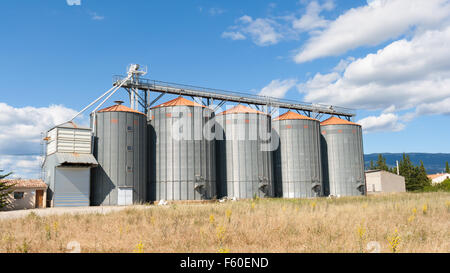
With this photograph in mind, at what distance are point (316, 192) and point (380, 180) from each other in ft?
65.7

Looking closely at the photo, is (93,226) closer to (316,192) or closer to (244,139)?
(244,139)

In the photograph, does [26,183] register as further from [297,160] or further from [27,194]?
[297,160]

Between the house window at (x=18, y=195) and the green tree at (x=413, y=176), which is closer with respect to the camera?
the house window at (x=18, y=195)

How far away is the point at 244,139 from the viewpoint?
142 ft

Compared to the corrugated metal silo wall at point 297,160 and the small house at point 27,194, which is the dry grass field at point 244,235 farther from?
the corrugated metal silo wall at point 297,160

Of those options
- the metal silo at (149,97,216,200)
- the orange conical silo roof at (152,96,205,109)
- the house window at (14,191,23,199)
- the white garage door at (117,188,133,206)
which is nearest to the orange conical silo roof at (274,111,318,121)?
the metal silo at (149,97,216,200)

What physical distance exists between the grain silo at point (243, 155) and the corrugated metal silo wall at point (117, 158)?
1013cm

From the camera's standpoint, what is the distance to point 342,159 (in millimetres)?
51719

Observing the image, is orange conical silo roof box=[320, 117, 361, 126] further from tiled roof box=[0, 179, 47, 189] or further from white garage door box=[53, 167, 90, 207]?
tiled roof box=[0, 179, 47, 189]

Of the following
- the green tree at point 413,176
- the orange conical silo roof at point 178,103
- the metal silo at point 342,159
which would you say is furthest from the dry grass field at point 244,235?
the green tree at point 413,176

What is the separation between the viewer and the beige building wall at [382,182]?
6141 cm

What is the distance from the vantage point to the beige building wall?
61406mm

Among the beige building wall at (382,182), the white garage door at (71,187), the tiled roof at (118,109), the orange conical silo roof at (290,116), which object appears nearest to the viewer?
the white garage door at (71,187)

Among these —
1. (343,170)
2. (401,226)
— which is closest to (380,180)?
(343,170)
